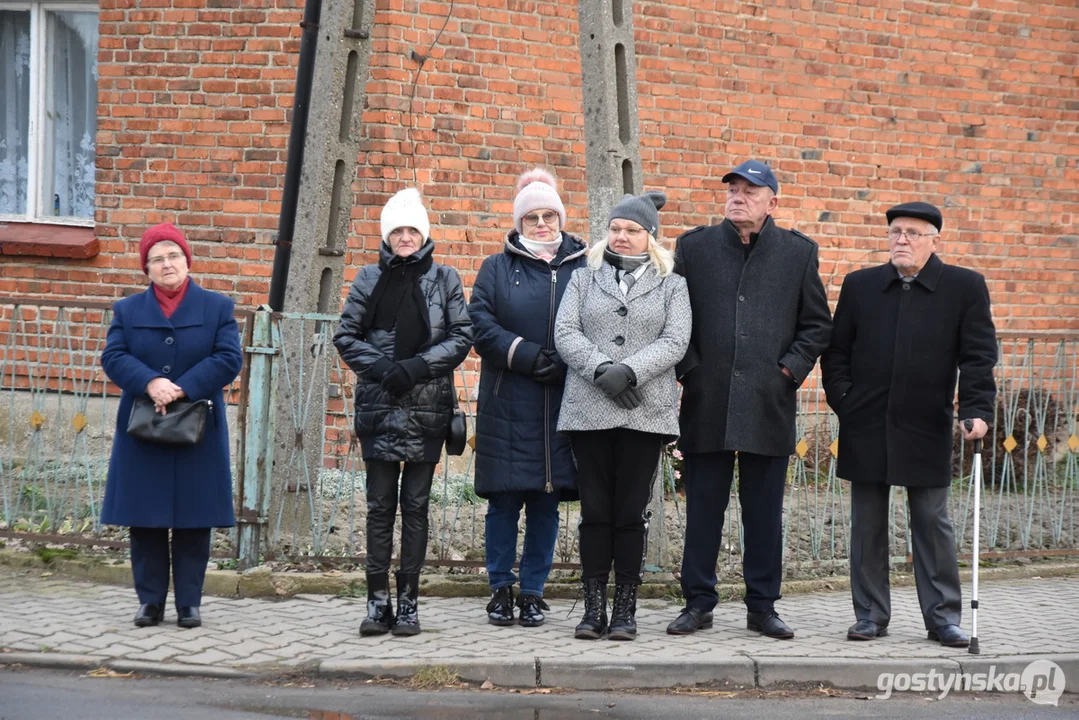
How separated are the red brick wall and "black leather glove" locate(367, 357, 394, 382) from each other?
3532 mm

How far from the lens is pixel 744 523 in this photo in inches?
246

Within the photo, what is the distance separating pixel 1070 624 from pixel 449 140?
17.3 ft

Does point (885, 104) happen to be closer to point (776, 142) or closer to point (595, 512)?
point (776, 142)

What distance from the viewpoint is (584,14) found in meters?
7.12

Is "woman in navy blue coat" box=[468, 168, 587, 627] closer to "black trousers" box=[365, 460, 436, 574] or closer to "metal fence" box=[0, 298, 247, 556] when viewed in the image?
"black trousers" box=[365, 460, 436, 574]

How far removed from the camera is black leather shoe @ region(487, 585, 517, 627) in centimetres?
627

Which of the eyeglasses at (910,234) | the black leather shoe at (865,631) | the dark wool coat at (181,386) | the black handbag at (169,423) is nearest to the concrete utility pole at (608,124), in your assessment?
the black leather shoe at (865,631)

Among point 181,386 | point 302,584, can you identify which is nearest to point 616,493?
point 302,584

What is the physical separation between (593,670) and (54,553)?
3.55 meters

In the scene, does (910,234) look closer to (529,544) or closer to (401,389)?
(529,544)

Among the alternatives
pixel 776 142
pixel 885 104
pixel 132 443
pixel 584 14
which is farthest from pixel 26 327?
pixel 885 104

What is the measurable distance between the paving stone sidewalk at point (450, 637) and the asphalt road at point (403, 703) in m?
0.19

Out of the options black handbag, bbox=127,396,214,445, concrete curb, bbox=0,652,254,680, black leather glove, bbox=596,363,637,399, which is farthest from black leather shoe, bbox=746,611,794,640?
black handbag, bbox=127,396,214,445

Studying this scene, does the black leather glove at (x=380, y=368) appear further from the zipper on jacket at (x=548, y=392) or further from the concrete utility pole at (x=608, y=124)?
the concrete utility pole at (x=608, y=124)
